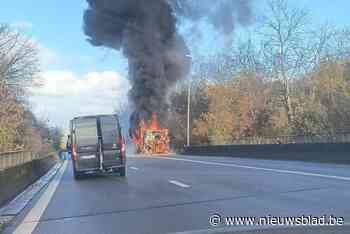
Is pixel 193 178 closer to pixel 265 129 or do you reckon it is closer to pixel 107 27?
pixel 107 27

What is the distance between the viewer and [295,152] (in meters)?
32.9

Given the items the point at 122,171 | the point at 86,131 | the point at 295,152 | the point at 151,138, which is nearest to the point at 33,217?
the point at 122,171

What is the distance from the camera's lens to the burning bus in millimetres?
52281

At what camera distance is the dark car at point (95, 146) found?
2355cm

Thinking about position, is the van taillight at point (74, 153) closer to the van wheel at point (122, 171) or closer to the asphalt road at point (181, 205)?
the van wheel at point (122, 171)

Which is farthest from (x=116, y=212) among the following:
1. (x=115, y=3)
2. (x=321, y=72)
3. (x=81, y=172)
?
(x=321, y=72)

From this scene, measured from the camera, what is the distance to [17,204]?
A: 15.0 metres

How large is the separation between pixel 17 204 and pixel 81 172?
871 centimetres

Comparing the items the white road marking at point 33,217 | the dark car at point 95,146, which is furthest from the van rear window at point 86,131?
the white road marking at point 33,217

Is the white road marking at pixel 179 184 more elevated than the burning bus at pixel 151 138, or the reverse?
the burning bus at pixel 151 138

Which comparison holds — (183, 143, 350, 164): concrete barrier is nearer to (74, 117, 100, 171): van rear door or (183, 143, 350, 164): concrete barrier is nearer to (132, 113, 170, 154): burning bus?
(132, 113, 170, 154): burning bus

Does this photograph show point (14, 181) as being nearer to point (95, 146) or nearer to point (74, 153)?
point (74, 153)

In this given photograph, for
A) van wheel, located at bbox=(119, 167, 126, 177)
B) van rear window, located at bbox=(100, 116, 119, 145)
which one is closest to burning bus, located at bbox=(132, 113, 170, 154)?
van rear window, located at bbox=(100, 116, 119, 145)

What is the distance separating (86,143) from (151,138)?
28624 millimetres
